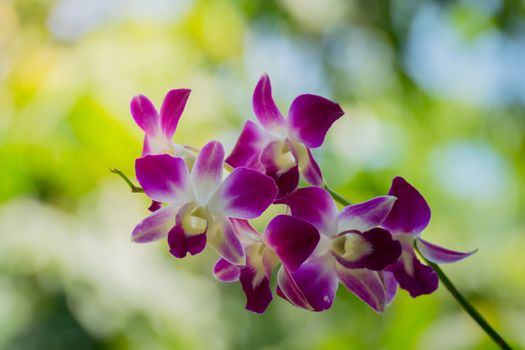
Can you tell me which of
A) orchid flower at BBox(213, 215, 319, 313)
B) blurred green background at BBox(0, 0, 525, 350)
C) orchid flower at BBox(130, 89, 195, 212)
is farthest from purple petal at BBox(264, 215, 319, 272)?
blurred green background at BBox(0, 0, 525, 350)

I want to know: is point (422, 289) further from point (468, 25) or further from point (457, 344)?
point (468, 25)

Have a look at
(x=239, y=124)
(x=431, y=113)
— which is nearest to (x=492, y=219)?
(x=431, y=113)

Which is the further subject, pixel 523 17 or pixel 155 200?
pixel 523 17

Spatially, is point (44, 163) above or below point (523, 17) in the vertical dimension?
below

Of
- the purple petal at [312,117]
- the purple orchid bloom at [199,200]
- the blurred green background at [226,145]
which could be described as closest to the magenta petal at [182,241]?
the purple orchid bloom at [199,200]

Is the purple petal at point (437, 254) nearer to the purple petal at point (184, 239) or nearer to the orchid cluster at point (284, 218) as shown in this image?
the orchid cluster at point (284, 218)

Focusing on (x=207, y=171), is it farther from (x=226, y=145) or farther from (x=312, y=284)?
(x=226, y=145)
